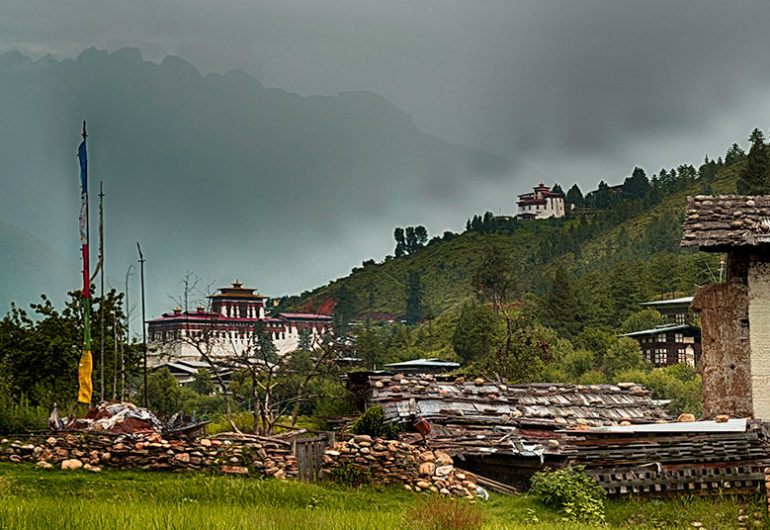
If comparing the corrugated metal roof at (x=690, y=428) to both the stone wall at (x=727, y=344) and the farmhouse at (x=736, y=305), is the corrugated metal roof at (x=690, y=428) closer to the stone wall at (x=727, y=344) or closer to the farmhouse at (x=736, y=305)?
the farmhouse at (x=736, y=305)

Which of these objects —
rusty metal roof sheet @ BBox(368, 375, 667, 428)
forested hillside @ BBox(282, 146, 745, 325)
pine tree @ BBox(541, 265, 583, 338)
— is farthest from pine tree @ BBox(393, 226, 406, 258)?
rusty metal roof sheet @ BBox(368, 375, 667, 428)

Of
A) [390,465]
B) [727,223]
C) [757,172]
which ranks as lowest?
[390,465]

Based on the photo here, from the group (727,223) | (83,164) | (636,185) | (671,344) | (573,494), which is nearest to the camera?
(573,494)

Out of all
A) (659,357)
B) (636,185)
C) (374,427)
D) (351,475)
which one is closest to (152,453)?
(351,475)

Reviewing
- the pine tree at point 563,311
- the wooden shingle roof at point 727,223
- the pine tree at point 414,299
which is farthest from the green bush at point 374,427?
the pine tree at point 414,299

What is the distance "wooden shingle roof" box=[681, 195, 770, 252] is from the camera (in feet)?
57.3

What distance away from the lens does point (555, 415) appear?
2425 cm

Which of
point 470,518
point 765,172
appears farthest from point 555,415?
point 765,172

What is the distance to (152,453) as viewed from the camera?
16625mm

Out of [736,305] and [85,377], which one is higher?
[736,305]

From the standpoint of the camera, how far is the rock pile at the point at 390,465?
17406 millimetres

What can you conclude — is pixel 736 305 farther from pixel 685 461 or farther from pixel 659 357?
pixel 659 357

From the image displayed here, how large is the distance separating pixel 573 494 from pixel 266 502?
5.15m

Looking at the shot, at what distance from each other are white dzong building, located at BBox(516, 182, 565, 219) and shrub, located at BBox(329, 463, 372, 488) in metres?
151
